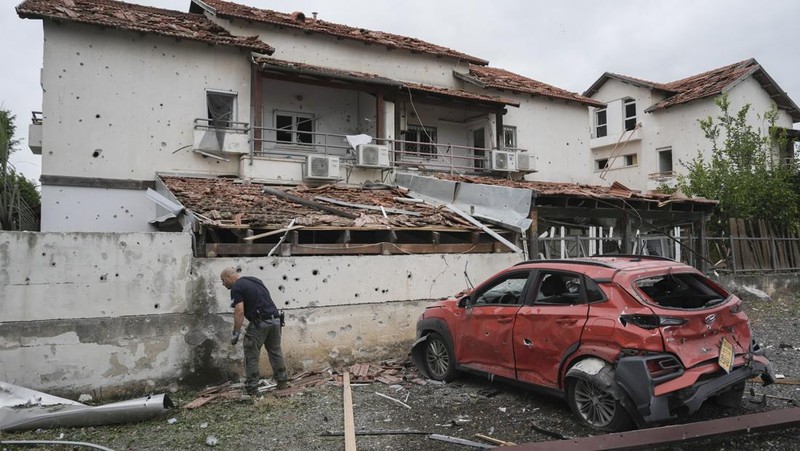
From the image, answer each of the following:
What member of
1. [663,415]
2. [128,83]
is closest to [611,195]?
[663,415]

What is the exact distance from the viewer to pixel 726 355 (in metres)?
5.05

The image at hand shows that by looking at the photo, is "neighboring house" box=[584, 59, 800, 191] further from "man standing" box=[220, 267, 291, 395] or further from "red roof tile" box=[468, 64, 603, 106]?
"man standing" box=[220, 267, 291, 395]

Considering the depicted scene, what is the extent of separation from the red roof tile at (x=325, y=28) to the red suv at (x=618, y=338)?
36.6 ft

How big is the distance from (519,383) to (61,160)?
10824 millimetres

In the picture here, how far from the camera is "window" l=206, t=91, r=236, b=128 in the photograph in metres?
13.4

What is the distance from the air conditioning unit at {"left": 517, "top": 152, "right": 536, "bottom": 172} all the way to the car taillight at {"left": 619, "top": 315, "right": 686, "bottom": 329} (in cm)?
1219

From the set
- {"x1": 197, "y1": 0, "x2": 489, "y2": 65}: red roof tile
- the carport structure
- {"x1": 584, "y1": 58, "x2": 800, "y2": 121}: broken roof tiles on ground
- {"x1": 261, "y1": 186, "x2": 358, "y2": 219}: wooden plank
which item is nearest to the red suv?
the carport structure

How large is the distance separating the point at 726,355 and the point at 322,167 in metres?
10.0

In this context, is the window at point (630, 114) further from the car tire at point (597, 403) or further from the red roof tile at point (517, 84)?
the car tire at point (597, 403)

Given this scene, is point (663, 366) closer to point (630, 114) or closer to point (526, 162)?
point (526, 162)

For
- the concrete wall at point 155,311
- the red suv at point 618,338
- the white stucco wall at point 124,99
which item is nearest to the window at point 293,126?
the white stucco wall at point 124,99

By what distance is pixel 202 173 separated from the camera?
1286 centimetres

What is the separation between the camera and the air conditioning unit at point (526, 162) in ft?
55.2

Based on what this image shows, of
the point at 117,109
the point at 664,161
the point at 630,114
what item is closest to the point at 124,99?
the point at 117,109
